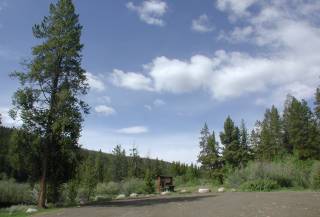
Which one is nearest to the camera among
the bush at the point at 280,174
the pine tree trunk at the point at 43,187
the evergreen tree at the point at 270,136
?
the pine tree trunk at the point at 43,187

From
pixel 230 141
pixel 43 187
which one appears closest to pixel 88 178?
pixel 43 187

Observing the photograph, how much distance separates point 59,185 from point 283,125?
63.9m

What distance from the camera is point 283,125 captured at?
81562 millimetres

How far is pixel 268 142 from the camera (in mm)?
77375

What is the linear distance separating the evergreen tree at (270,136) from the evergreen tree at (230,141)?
7.41 meters

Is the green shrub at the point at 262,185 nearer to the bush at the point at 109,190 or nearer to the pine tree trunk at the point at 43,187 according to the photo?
the pine tree trunk at the point at 43,187

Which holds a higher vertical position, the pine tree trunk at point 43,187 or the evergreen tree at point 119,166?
the evergreen tree at point 119,166

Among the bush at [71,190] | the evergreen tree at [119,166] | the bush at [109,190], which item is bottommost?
the bush at [71,190]

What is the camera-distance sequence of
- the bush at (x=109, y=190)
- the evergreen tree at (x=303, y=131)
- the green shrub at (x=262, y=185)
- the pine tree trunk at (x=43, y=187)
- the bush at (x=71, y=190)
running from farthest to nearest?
the evergreen tree at (x=303, y=131) → the bush at (x=109, y=190) → the green shrub at (x=262, y=185) → the bush at (x=71, y=190) → the pine tree trunk at (x=43, y=187)

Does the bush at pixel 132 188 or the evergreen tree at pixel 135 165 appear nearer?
the bush at pixel 132 188

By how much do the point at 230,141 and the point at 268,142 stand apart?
434 inches

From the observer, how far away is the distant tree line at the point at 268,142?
69500 mm

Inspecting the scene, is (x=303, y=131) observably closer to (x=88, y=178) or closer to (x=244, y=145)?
(x=244, y=145)

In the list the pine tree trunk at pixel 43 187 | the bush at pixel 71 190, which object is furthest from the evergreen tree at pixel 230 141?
the pine tree trunk at pixel 43 187
